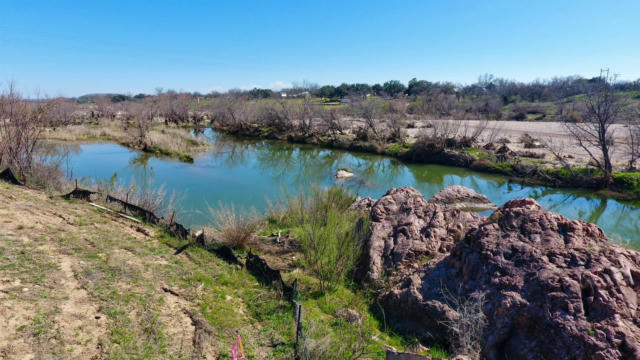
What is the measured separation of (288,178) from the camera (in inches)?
754

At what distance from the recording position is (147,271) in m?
5.97

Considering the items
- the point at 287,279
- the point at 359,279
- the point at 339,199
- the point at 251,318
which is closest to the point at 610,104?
the point at 339,199

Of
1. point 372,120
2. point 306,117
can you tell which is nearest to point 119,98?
point 306,117

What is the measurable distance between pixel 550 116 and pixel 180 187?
46346 mm

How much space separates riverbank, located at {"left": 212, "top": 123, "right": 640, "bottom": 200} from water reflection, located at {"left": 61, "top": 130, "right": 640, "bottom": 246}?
68cm

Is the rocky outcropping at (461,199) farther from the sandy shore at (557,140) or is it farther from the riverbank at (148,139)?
the riverbank at (148,139)

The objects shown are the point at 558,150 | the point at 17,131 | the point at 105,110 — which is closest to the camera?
the point at 17,131

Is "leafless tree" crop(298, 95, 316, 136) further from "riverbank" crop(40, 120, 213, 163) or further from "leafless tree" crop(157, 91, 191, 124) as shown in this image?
"leafless tree" crop(157, 91, 191, 124)

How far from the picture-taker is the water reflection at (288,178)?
14133 millimetres

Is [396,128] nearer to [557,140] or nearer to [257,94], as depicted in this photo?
[557,140]

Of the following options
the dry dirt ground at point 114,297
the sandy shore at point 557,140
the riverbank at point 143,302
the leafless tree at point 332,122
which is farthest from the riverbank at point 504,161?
the dry dirt ground at point 114,297

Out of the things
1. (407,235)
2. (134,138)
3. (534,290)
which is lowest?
(407,235)

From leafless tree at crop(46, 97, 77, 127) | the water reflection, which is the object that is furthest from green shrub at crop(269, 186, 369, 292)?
leafless tree at crop(46, 97, 77, 127)

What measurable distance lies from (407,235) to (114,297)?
205 inches
